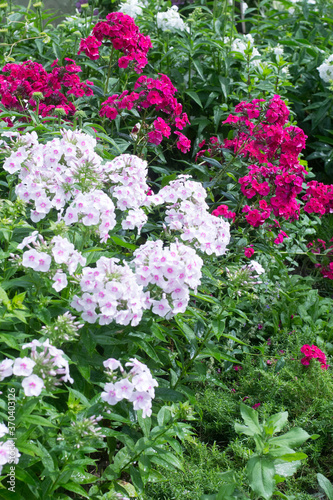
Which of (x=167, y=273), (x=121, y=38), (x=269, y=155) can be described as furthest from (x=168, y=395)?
(x=121, y=38)

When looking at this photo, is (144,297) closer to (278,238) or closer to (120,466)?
(120,466)

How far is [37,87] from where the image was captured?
10.8 feet

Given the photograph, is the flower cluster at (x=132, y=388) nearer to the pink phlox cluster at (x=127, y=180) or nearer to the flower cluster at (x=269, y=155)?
the pink phlox cluster at (x=127, y=180)

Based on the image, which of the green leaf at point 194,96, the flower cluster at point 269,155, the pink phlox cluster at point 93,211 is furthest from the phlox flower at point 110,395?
the green leaf at point 194,96

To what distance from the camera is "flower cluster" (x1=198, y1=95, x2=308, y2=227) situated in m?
3.19

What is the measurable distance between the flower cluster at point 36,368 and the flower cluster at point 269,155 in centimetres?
184

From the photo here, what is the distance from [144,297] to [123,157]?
2.64 feet

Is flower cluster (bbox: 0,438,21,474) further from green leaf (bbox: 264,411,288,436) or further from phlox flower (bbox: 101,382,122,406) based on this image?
green leaf (bbox: 264,411,288,436)

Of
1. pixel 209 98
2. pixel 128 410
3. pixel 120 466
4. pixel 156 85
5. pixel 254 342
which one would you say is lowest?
pixel 254 342

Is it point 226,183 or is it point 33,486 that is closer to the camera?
point 33,486

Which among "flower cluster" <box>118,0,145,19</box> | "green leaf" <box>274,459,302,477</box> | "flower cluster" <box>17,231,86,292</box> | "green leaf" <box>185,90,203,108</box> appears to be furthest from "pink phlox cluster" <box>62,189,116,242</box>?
"flower cluster" <box>118,0,145,19</box>

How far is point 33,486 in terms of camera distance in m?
1.68

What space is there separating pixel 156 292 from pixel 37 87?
1931mm

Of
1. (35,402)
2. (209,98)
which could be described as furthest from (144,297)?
(209,98)
